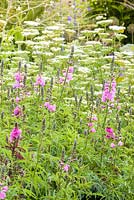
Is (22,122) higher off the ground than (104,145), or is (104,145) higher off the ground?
(22,122)

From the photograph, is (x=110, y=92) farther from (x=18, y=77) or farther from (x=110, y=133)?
(x=18, y=77)

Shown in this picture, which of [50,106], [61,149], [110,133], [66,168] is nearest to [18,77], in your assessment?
[50,106]

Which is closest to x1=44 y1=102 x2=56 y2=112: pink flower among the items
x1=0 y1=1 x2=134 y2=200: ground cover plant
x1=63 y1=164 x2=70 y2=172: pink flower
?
x1=0 y1=1 x2=134 y2=200: ground cover plant

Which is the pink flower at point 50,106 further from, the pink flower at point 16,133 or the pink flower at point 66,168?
the pink flower at point 16,133

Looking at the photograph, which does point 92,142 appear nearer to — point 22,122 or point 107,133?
point 107,133

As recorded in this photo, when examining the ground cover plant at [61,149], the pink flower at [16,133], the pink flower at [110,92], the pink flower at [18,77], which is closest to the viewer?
the pink flower at [16,133]

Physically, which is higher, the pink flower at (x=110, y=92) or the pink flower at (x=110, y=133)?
the pink flower at (x=110, y=92)

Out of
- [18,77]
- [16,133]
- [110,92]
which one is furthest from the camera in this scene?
[18,77]

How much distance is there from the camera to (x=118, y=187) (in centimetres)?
324

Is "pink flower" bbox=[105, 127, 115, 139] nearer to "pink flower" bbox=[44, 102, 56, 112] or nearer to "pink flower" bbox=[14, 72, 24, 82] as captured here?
"pink flower" bbox=[44, 102, 56, 112]

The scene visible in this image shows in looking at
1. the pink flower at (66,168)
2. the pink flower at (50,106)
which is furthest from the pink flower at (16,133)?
the pink flower at (50,106)

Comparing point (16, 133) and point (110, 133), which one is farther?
point (110, 133)

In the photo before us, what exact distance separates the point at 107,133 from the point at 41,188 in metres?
0.72

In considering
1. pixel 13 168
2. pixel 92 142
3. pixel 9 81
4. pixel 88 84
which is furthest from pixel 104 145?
pixel 88 84
